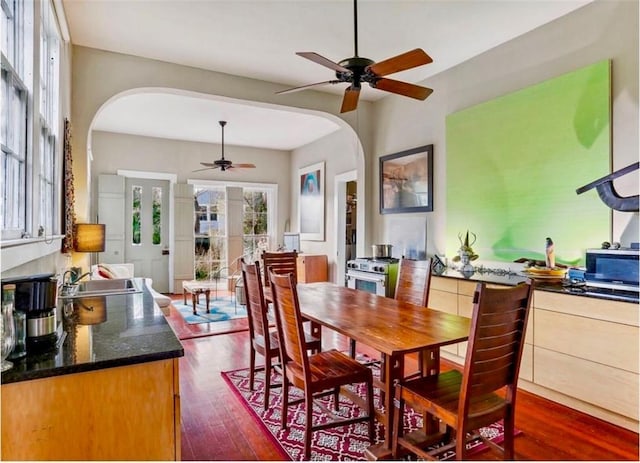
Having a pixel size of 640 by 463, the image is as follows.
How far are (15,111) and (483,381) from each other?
8.57ft

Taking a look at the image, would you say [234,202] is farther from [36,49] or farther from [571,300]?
[571,300]

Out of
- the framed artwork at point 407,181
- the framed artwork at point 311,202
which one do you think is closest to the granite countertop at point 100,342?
the framed artwork at point 407,181

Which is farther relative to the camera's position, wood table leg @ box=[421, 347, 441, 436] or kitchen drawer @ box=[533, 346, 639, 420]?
kitchen drawer @ box=[533, 346, 639, 420]

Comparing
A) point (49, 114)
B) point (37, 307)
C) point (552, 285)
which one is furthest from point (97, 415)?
point (552, 285)

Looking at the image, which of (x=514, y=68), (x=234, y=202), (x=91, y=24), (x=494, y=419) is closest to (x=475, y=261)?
(x=514, y=68)

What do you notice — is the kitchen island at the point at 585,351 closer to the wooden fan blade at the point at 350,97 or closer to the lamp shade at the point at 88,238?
the wooden fan blade at the point at 350,97

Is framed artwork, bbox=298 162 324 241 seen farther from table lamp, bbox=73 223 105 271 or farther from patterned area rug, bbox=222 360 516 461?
patterned area rug, bbox=222 360 516 461

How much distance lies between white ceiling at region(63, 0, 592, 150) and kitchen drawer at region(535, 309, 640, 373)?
7.97 ft

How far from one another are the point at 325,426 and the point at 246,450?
48cm

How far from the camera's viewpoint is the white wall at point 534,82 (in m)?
2.78

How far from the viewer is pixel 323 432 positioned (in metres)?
2.40

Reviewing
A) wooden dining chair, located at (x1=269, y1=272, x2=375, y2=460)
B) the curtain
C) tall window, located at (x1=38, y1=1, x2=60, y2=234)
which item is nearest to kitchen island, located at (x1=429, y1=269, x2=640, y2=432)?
wooden dining chair, located at (x1=269, y1=272, x2=375, y2=460)

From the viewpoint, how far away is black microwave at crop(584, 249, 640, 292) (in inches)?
96.3

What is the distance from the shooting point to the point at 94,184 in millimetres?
6793
